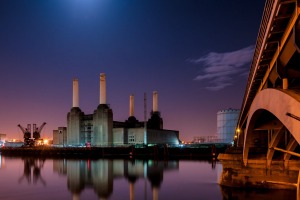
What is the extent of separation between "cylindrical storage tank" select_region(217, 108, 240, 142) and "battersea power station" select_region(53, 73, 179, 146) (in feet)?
63.9

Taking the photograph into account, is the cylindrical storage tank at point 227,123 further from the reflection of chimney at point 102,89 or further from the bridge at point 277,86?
the bridge at point 277,86

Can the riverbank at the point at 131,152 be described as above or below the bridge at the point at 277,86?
below

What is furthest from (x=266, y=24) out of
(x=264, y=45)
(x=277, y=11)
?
(x=277, y=11)

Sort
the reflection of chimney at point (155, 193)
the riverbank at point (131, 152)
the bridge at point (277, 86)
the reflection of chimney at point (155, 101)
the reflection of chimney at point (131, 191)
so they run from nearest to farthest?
the bridge at point (277, 86)
the reflection of chimney at point (155, 193)
the reflection of chimney at point (131, 191)
the riverbank at point (131, 152)
the reflection of chimney at point (155, 101)

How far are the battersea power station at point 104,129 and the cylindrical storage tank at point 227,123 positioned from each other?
19.5 metres

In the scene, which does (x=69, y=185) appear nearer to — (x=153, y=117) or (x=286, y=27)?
(x=286, y=27)

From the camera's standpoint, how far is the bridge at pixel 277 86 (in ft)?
31.1

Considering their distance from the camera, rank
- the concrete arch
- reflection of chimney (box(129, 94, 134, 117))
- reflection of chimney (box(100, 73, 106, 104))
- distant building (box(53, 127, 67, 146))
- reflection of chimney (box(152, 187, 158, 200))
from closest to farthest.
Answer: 1. the concrete arch
2. reflection of chimney (box(152, 187, 158, 200))
3. reflection of chimney (box(100, 73, 106, 104))
4. reflection of chimney (box(129, 94, 134, 117))
5. distant building (box(53, 127, 67, 146))

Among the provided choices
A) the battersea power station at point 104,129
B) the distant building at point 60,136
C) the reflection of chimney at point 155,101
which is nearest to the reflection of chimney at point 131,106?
the battersea power station at point 104,129

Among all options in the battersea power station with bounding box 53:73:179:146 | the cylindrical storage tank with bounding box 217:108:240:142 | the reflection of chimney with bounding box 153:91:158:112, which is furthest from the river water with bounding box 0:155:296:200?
the cylindrical storage tank with bounding box 217:108:240:142

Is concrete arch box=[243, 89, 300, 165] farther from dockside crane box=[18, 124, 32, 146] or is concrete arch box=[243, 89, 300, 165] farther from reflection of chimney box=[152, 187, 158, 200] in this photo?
dockside crane box=[18, 124, 32, 146]

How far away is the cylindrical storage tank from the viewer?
132 m

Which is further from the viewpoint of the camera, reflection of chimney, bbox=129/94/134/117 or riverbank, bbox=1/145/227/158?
reflection of chimney, bbox=129/94/134/117

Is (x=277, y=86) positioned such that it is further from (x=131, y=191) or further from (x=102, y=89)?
(x=102, y=89)
